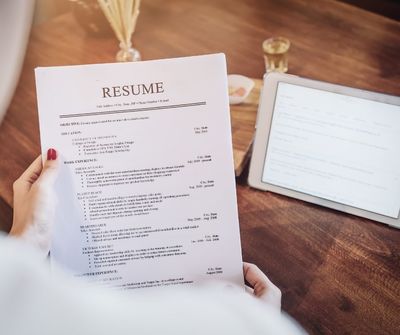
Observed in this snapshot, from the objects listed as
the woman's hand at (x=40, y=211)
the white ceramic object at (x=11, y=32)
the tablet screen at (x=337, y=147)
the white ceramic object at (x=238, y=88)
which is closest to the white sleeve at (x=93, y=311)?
the white ceramic object at (x=11, y=32)

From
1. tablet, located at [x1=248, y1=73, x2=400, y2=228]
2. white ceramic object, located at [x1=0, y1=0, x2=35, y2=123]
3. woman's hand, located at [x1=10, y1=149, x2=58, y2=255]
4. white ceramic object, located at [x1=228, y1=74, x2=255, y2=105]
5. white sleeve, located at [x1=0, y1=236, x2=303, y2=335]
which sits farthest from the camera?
white ceramic object, located at [x1=228, y1=74, x2=255, y2=105]

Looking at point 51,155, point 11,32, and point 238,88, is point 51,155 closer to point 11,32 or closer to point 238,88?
point 11,32

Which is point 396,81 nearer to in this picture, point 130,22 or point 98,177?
point 130,22

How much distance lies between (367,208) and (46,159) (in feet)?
1.75

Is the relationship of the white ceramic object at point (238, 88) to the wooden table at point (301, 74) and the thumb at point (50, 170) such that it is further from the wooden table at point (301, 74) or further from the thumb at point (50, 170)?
the thumb at point (50, 170)

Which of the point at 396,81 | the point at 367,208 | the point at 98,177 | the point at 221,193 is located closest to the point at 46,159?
the point at 98,177

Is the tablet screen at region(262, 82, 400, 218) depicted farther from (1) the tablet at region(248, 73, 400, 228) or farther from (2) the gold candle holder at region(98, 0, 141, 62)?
(2) the gold candle holder at region(98, 0, 141, 62)

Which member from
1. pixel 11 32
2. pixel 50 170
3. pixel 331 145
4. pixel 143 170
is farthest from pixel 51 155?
pixel 331 145

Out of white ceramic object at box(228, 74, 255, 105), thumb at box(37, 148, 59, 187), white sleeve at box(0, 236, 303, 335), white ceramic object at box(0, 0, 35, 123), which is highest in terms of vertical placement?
white ceramic object at box(0, 0, 35, 123)

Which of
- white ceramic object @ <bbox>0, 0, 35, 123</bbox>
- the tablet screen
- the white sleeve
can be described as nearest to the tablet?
the tablet screen

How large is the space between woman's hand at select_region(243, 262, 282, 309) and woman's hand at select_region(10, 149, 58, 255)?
12.2 inches

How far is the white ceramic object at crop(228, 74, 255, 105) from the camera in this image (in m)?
1.12

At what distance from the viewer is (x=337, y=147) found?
2.98 ft

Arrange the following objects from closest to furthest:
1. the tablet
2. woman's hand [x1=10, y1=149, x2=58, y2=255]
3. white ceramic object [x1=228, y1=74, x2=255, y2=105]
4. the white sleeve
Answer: the white sleeve, woman's hand [x1=10, y1=149, x2=58, y2=255], the tablet, white ceramic object [x1=228, y1=74, x2=255, y2=105]
